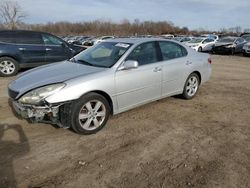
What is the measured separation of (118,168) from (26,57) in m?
7.45

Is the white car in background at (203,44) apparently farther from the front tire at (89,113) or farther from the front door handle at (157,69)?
the front tire at (89,113)

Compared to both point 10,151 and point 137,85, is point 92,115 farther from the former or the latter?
point 10,151

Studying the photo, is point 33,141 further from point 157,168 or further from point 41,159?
point 157,168

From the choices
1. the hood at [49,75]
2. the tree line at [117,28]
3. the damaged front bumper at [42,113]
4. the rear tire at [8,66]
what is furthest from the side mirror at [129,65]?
the tree line at [117,28]

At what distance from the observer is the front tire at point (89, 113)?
4.02 metres

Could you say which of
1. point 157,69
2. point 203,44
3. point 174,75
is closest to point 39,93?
point 157,69

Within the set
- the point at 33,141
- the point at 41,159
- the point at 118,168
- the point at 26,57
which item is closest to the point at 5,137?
the point at 33,141

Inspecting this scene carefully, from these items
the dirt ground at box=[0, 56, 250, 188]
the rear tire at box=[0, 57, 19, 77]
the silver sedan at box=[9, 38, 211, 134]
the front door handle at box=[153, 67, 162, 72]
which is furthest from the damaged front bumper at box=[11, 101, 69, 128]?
the rear tire at box=[0, 57, 19, 77]

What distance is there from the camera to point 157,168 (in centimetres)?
329

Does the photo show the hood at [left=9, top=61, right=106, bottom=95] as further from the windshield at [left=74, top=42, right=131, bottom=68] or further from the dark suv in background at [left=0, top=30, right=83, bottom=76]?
the dark suv in background at [left=0, top=30, right=83, bottom=76]

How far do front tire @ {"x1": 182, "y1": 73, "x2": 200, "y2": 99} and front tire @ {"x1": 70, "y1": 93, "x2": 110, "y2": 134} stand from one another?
2.37 m

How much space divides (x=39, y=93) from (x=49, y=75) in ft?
1.85

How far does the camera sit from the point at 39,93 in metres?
3.91

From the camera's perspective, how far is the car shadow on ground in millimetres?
3051
